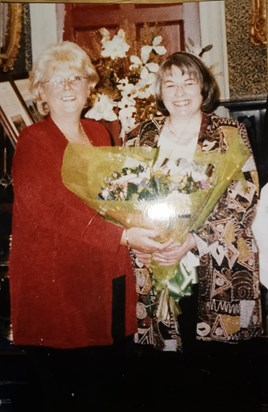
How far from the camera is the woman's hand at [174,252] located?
1352mm

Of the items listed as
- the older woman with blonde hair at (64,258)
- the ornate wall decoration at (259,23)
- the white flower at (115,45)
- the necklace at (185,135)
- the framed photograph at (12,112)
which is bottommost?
the older woman with blonde hair at (64,258)

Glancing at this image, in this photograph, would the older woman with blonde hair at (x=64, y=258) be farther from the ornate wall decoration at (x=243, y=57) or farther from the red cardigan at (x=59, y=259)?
the ornate wall decoration at (x=243, y=57)

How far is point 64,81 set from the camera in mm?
1359

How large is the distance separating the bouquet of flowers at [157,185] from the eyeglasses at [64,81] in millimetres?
179

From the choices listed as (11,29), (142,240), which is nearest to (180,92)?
(142,240)

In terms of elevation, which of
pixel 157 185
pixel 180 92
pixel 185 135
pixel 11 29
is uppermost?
pixel 11 29

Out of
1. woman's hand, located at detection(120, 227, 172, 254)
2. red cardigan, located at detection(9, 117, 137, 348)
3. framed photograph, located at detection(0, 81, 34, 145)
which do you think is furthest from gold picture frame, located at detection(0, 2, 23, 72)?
woman's hand, located at detection(120, 227, 172, 254)

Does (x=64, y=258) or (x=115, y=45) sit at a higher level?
(x=115, y=45)

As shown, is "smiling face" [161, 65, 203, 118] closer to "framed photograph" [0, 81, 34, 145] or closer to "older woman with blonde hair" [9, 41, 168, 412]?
"older woman with blonde hair" [9, 41, 168, 412]

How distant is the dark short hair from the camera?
135 centimetres

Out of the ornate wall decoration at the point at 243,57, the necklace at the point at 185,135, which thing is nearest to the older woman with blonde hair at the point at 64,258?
the necklace at the point at 185,135

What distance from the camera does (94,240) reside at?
1.35 metres

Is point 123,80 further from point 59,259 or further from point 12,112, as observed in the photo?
point 59,259

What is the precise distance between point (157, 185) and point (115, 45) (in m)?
0.44
